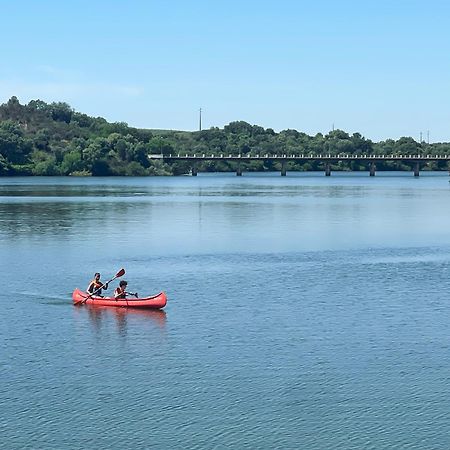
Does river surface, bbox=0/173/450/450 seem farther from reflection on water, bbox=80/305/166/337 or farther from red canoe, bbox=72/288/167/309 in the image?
red canoe, bbox=72/288/167/309

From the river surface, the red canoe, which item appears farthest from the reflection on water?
the red canoe

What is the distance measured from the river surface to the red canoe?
609mm

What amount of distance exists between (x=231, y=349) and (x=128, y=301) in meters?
15.3

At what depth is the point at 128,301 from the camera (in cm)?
6825

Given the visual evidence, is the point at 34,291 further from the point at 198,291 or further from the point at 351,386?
the point at 351,386

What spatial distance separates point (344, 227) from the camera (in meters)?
136

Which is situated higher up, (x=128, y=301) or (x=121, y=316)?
(x=128, y=301)

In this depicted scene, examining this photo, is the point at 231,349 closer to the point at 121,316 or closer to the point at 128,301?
the point at 121,316

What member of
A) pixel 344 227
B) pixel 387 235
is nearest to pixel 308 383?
pixel 387 235

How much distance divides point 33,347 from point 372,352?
20.3 metres

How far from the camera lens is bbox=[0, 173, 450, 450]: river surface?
1646 inches

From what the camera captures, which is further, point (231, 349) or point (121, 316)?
point (121, 316)

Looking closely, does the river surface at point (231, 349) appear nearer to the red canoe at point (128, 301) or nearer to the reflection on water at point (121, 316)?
the reflection on water at point (121, 316)

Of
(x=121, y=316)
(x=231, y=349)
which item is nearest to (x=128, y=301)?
(x=121, y=316)
